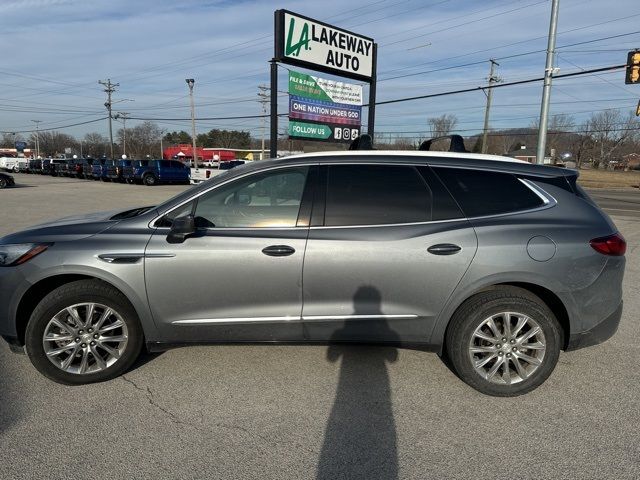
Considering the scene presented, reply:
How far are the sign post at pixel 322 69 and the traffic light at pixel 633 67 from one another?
435 inches

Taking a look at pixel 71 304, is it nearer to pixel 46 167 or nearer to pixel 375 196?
pixel 375 196

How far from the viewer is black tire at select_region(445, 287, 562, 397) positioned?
325cm

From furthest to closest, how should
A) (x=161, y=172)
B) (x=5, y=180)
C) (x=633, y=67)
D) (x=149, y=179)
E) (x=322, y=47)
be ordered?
(x=149, y=179), (x=161, y=172), (x=5, y=180), (x=633, y=67), (x=322, y=47)

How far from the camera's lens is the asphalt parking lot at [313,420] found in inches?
100

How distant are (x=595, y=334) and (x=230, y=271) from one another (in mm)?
2638

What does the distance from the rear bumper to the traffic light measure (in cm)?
1804

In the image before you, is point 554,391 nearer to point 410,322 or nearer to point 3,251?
point 410,322

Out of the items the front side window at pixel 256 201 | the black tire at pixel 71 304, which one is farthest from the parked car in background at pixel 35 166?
the front side window at pixel 256 201

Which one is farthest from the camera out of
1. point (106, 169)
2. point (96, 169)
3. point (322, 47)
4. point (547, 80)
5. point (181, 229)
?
point (96, 169)

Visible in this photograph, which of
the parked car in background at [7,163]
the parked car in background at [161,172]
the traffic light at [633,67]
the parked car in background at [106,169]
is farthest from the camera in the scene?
the parked car in background at [7,163]

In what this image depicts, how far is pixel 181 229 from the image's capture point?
3178 mm

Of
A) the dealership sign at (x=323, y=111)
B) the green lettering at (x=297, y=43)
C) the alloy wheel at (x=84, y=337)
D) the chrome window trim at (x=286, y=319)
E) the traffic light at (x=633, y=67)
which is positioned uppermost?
the traffic light at (x=633, y=67)

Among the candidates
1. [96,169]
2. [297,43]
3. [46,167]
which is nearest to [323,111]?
[297,43]

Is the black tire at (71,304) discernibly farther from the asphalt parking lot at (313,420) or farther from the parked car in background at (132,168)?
the parked car in background at (132,168)
